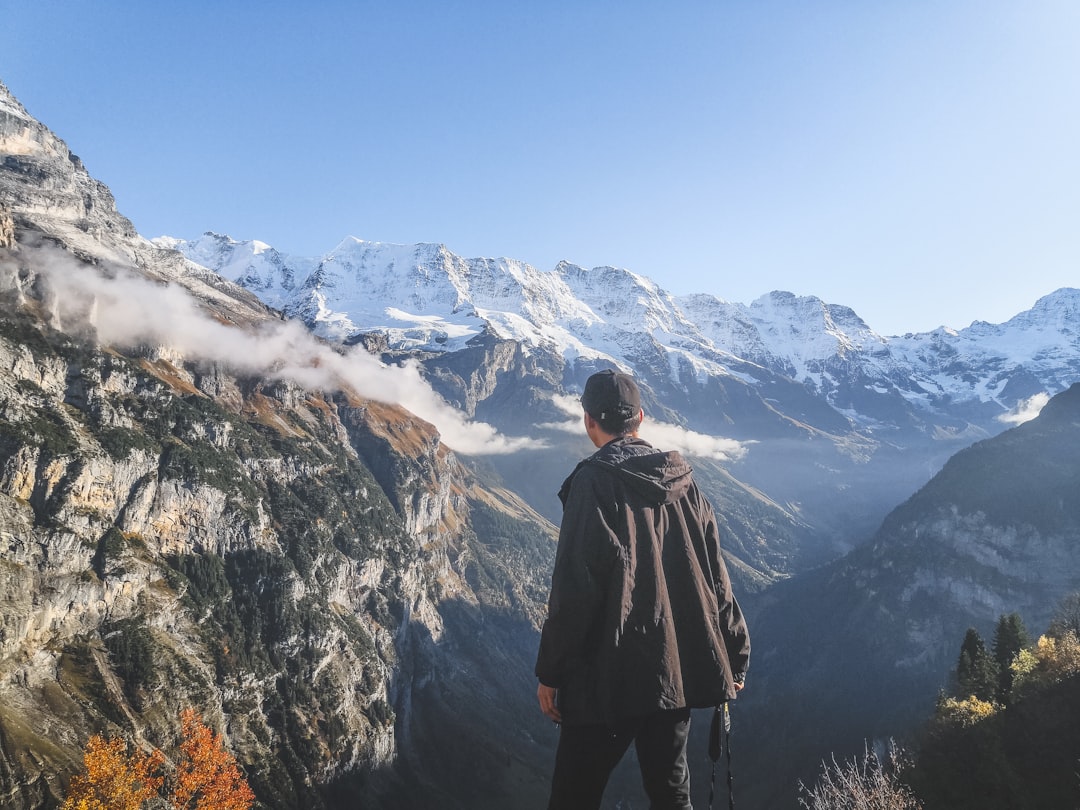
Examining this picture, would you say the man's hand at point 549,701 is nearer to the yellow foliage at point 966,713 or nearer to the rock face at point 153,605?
the yellow foliage at point 966,713

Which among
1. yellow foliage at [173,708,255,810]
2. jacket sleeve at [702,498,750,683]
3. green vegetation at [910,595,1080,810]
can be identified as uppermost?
jacket sleeve at [702,498,750,683]

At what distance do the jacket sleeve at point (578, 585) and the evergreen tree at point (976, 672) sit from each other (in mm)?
73335

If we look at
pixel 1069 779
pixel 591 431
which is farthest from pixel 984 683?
pixel 591 431

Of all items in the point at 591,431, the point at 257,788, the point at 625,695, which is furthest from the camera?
the point at 257,788

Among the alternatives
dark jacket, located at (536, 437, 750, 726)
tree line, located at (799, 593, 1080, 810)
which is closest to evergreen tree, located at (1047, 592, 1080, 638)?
tree line, located at (799, 593, 1080, 810)

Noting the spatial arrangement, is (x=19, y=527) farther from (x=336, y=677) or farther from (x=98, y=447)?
(x=336, y=677)

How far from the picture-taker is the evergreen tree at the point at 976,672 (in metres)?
61.7

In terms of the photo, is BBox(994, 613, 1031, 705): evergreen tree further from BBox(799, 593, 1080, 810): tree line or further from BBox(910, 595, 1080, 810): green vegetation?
BBox(910, 595, 1080, 810): green vegetation

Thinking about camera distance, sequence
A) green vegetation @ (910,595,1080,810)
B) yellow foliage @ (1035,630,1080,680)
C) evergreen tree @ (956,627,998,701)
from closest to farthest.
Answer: green vegetation @ (910,595,1080,810) < yellow foliage @ (1035,630,1080,680) < evergreen tree @ (956,627,998,701)

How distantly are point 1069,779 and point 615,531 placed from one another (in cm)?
4251

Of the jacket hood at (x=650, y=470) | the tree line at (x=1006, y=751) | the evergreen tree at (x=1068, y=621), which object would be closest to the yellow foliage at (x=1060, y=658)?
the tree line at (x=1006, y=751)

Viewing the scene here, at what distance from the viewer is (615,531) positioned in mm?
5129

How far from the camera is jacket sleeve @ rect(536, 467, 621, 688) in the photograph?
195 inches

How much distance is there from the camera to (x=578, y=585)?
197 inches
